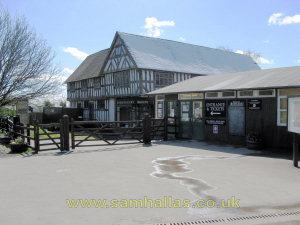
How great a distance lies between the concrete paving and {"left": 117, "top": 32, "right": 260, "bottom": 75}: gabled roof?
13.2 meters

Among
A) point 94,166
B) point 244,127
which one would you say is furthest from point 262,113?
point 94,166

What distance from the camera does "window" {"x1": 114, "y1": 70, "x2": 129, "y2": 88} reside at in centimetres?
2302

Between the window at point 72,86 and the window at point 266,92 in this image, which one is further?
the window at point 72,86

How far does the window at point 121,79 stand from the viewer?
2302 centimetres

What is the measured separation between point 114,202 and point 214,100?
372 inches

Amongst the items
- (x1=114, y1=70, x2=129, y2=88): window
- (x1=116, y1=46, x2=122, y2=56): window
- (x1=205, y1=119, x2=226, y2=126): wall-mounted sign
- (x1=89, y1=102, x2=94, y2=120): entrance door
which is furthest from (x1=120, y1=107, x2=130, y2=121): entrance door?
(x1=205, y1=119, x2=226, y2=126): wall-mounted sign

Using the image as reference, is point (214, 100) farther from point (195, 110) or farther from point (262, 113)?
point (262, 113)

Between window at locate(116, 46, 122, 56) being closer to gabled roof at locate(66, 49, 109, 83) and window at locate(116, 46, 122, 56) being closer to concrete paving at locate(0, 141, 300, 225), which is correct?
gabled roof at locate(66, 49, 109, 83)

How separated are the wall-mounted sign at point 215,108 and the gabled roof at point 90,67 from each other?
15.5 metres

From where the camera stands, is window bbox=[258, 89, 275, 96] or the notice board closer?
window bbox=[258, 89, 275, 96]

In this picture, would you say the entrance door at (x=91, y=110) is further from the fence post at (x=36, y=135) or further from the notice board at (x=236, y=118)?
the notice board at (x=236, y=118)

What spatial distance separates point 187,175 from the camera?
693cm

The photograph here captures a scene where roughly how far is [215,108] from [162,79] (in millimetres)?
9883

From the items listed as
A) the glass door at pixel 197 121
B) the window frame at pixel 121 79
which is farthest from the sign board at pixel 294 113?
the window frame at pixel 121 79
